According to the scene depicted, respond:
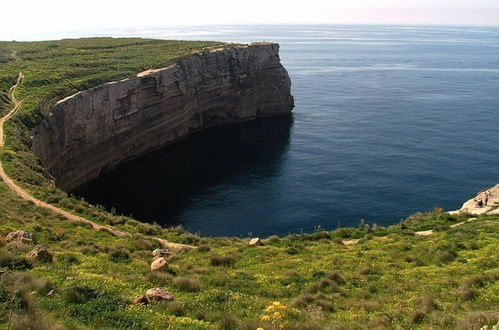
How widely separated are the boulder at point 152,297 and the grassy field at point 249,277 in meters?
0.44

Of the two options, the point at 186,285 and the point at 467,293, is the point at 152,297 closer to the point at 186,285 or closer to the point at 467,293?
the point at 186,285

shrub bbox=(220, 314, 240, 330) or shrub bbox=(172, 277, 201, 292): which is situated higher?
shrub bbox=(220, 314, 240, 330)

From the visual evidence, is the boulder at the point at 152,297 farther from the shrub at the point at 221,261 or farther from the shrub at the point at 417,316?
the shrub at the point at 221,261

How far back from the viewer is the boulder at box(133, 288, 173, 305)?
53.2 ft

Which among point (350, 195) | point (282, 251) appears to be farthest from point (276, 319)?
point (350, 195)

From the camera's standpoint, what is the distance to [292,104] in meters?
120

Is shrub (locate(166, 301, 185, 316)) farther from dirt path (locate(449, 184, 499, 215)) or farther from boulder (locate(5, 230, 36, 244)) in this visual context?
dirt path (locate(449, 184, 499, 215))

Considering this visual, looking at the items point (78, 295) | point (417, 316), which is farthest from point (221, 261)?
point (417, 316)

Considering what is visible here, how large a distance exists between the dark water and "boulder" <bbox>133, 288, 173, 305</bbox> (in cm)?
3637

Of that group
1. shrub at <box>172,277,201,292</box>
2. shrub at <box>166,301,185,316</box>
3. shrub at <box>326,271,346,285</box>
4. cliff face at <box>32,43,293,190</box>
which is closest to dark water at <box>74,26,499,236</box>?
cliff face at <box>32,43,293,190</box>

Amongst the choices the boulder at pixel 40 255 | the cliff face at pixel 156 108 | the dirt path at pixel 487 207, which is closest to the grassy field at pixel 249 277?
the boulder at pixel 40 255

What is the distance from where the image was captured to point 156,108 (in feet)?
295

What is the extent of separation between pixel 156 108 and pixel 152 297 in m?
76.2

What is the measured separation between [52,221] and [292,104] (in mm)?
93057
